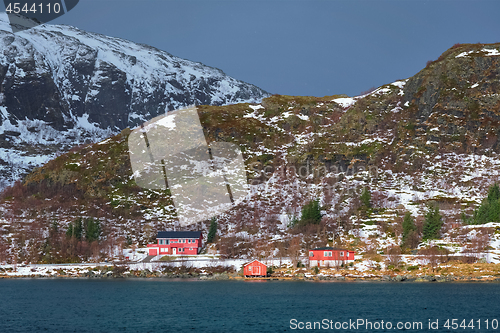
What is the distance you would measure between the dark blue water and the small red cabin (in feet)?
34.5

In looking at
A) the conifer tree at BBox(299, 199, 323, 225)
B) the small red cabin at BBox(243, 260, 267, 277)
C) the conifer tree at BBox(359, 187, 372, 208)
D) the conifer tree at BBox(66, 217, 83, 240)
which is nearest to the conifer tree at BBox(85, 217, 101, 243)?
the conifer tree at BBox(66, 217, 83, 240)

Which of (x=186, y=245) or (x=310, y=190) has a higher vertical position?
(x=310, y=190)

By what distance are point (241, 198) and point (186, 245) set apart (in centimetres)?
4197

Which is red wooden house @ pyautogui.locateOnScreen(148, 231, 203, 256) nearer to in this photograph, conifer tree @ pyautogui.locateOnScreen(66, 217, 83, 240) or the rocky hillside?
the rocky hillside

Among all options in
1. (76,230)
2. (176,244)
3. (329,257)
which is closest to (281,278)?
(329,257)

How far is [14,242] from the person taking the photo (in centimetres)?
12650

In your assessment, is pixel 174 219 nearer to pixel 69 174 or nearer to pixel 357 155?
pixel 69 174

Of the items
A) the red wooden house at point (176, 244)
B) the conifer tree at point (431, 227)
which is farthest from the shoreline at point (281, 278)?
the conifer tree at point (431, 227)

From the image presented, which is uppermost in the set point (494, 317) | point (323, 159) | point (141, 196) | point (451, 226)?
point (323, 159)

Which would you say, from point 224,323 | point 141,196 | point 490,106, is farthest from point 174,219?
point 490,106

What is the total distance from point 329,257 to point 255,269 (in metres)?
16.1

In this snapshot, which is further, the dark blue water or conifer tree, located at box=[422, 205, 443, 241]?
conifer tree, located at box=[422, 205, 443, 241]

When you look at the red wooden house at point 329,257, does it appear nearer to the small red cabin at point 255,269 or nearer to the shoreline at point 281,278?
the shoreline at point 281,278

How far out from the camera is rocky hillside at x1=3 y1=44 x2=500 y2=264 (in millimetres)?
130375
